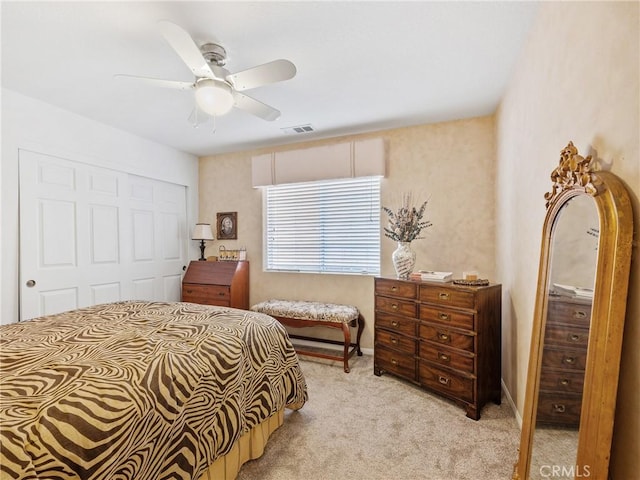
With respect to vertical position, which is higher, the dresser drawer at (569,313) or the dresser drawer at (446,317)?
the dresser drawer at (569,313)

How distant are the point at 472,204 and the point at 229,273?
2966mm

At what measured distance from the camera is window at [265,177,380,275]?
11.9ft

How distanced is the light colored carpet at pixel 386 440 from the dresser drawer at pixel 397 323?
0.50 meters

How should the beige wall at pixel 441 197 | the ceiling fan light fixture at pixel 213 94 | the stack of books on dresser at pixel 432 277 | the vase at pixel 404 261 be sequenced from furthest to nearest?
the beige wall at pixel 441 197
the vase at pixel 404 261
the stack of books on dresser at pixel 432 277
the ceiling fan light fixture at pixel 213 94

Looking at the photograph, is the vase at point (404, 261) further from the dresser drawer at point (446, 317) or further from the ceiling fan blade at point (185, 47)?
the ceiling fan blade at point (185, 47)

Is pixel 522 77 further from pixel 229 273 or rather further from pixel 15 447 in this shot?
pixel 229 273

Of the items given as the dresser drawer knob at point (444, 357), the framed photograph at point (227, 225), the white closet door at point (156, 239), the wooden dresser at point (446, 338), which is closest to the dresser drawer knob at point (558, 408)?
the wooden dresser at point (446, 338)

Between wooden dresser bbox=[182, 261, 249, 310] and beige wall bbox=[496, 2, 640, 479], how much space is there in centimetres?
299

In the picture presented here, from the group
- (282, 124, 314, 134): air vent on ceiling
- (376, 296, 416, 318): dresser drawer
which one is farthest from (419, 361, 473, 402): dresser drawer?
(282, 124, 314, 134): air vent on ceiling

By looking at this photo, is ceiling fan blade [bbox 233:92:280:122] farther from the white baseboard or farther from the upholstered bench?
the white baseboard

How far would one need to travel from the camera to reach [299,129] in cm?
352

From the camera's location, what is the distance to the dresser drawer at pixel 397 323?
2709mm

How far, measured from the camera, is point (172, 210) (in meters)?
4.25

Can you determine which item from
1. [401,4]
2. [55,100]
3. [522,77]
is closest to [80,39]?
[55,100]
